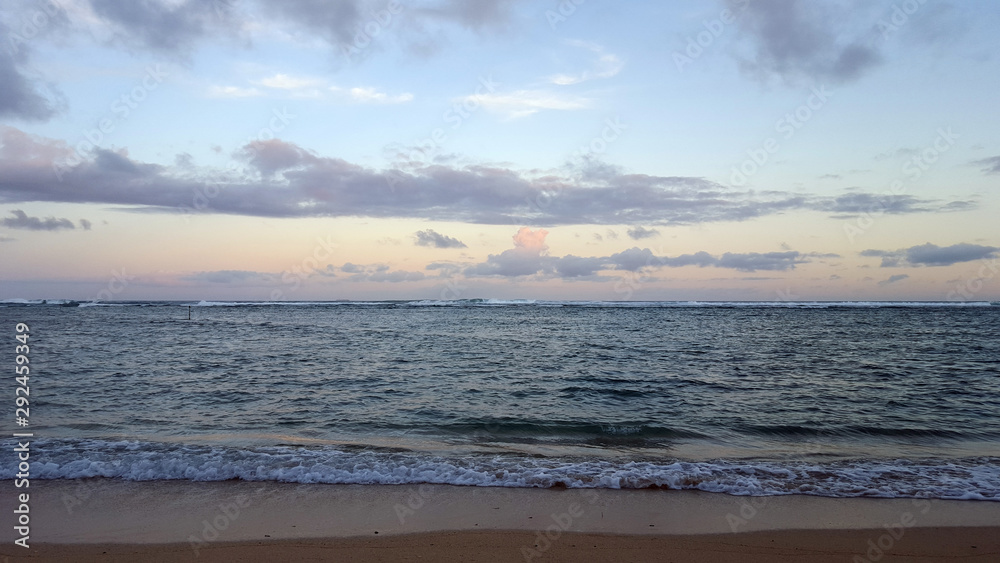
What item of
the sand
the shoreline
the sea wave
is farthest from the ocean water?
the shoreline

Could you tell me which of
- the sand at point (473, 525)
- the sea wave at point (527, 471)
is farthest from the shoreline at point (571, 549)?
the sea wave at point (527, 471)

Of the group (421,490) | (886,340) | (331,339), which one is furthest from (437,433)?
(886,340)

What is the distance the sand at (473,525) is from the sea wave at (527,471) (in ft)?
1.12

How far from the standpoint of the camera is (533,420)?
13445 mm

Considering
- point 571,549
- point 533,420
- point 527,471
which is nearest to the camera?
point 571,549

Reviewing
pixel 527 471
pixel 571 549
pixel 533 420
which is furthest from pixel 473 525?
pixel 533 420

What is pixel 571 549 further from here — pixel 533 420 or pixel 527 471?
pixel 533 420

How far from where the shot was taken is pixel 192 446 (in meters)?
10.7

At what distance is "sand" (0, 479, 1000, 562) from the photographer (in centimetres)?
625

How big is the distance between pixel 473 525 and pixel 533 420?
6547 millimetres

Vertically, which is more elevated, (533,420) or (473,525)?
(473,525)

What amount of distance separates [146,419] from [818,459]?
15468mm

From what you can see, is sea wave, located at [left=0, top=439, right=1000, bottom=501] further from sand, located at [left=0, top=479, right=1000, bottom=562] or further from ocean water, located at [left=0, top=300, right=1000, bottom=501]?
sand, located at [left=0, top=479, right=1000, bottom=562]

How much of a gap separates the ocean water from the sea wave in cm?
4
